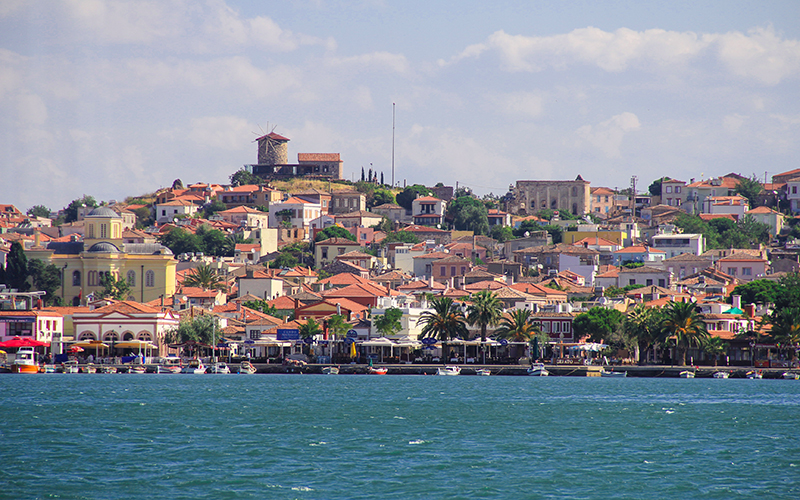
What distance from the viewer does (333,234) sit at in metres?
146

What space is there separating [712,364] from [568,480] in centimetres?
5500

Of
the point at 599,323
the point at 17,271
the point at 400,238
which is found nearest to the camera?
the point at 599,323

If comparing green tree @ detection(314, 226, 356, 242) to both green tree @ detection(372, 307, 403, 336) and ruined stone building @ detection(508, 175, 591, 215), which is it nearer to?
ruined stone building @ detection(508, 175, 591, 215)

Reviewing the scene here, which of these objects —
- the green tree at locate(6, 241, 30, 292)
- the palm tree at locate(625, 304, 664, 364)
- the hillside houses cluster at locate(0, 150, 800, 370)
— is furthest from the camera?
the green tree at locate(6, 241, 30, 292)

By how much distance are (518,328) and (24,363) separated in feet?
113

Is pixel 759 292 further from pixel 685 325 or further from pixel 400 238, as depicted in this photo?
pixel 400 238

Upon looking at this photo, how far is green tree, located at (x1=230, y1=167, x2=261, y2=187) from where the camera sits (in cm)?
18125

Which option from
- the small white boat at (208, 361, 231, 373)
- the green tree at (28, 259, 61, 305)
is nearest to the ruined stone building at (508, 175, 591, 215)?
the green tree at (28, 259, 61, 305)

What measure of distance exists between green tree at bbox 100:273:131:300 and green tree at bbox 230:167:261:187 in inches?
2858

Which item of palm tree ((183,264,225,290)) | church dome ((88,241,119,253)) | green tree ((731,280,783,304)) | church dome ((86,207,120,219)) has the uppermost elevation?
church dome ((86,207,120,219))

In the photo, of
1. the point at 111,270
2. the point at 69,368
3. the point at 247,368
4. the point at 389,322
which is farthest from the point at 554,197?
the point at 69,368

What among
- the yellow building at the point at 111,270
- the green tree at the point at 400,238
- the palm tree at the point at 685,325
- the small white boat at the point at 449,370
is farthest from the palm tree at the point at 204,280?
the palm tree at the point at 685,325

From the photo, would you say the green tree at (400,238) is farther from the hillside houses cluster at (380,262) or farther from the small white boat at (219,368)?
the small white boat at (219,368)

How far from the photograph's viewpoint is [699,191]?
174 metres
